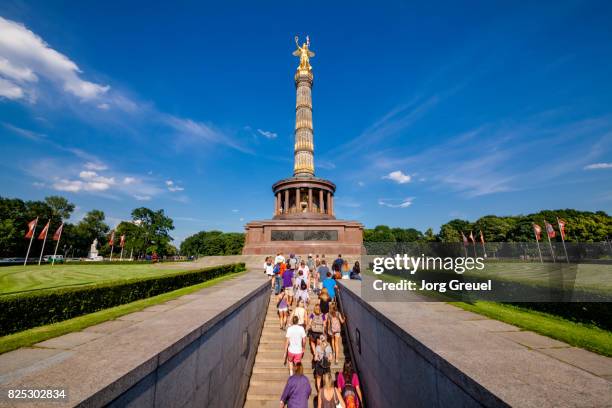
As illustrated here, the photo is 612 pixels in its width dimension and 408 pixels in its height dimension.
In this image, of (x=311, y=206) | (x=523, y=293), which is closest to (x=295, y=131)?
(x=311, y=206)

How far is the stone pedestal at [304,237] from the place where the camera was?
26641 mm

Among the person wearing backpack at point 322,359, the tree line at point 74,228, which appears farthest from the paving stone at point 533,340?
the tree line at point 74,228

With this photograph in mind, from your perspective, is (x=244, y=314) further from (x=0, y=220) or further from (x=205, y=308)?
(x=0, y=220)

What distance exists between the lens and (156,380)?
283 cm

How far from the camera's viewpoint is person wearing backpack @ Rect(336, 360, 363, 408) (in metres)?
5.02

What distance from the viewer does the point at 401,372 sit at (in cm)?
395

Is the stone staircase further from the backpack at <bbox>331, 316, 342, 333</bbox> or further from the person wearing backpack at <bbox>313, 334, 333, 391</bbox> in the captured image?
the backpack at <bbox>331, 316, 342, 333</bbox>

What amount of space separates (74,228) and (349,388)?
80.6m

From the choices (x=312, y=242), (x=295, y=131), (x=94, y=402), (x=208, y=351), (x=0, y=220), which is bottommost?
(x=208, y=351)

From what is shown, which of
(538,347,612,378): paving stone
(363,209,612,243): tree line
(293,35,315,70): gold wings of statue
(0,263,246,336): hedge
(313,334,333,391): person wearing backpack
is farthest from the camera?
(363,209,612,243): tree line

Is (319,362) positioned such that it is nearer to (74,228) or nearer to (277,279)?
(277,279)

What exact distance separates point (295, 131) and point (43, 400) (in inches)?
1530

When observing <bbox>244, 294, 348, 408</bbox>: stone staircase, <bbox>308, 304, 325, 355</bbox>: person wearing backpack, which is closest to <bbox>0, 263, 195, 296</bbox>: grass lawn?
<bbox>244, 294, 348, 408</bbox>: stone staircase

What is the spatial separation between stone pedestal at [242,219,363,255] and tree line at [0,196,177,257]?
136 ft
